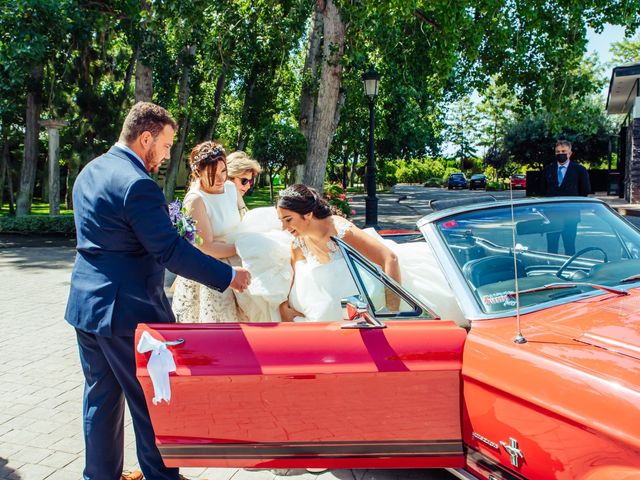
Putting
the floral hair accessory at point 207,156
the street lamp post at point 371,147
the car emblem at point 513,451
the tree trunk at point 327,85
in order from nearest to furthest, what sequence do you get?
the car emblem at point 513,451
the floral hair accessory at point 207,156
the tree trunk at point 327,85
the street lamp post at point 371,147

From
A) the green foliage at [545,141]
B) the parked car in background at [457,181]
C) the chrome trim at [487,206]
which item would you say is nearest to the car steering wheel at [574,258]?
the chrome trim at [487,206]

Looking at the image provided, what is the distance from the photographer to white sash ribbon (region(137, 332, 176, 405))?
247 cm

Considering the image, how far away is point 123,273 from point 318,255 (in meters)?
1.30

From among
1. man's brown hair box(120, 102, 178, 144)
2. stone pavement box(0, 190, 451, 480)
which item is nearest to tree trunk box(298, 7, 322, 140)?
stone pavement box(0, 190, 451, 480)

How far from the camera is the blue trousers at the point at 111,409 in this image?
2.82 metres

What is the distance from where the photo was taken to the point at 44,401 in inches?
186

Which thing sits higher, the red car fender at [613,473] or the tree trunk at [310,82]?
the tree trunk at [310,82]

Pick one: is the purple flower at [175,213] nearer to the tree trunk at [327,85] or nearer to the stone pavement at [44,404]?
the stone pavement at [44,404]

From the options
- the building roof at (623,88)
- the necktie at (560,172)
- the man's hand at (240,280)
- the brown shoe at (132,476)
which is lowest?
the brown shoe at (132,476)

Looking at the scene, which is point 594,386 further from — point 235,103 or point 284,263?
point 235,103

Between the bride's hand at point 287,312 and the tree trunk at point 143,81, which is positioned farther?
the tree trunk at point 143,81

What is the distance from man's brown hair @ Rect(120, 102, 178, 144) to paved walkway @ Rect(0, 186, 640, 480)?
204 cm

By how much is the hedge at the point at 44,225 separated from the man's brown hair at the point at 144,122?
15.6 m

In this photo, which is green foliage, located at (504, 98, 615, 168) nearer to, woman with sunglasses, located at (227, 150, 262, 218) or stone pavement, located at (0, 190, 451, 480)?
stone pavement, located at (0, 190, 451, 480)
